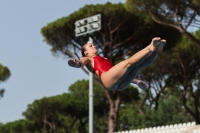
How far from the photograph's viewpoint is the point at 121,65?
15.5 ft

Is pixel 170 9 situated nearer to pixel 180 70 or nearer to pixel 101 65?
pixel 180 70

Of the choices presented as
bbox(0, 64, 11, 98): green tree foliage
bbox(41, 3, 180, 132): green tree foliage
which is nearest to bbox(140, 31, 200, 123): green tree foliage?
bbox(41, 3, 180, 132): green tree foliage

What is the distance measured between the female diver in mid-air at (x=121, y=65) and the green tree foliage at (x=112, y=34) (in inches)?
841

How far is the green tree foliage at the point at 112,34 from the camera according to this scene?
26.6 meters

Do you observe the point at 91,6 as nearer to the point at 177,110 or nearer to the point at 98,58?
the point at 177,110

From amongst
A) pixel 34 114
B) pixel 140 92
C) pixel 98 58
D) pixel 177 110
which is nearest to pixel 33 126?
pixel 34 114

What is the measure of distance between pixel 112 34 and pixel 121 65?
915 inches

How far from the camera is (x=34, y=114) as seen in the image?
157 ft

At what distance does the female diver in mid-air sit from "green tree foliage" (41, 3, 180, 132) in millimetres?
21368

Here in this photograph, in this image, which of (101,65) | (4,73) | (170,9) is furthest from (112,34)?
(101,65)

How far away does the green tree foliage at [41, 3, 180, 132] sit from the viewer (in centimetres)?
2656

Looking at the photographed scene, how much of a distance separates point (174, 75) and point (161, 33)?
7670 millimetres

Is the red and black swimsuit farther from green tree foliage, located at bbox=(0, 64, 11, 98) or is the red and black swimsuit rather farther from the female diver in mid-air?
green tree foliage, located at bbox=(0, 64, 11, 98)

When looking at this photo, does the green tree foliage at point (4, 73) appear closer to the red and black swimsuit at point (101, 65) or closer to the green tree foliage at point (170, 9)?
the green tree foliage at point (170, 9)
